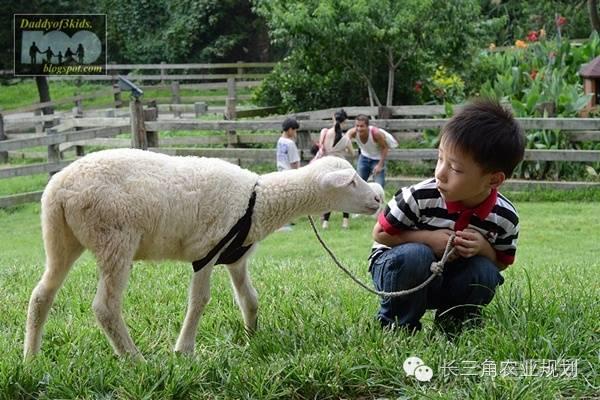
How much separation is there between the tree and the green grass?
11.5m

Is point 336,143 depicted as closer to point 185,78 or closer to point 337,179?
point 337,179

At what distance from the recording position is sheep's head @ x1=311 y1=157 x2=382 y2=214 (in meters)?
4.74

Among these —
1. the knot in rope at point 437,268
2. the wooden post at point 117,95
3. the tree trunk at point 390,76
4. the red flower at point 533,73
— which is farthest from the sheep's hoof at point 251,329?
the wooden post at point 117,95

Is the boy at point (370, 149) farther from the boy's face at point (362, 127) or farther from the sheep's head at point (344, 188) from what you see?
the sheep's head at point (344, 188)

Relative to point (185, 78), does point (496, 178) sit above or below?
below

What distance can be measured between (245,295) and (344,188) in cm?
79

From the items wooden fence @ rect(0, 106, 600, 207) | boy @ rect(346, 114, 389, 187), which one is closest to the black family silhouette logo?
wooden fence @ rect(0, 106, 600, 207)

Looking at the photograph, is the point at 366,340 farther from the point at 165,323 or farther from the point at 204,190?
the point at 165,323

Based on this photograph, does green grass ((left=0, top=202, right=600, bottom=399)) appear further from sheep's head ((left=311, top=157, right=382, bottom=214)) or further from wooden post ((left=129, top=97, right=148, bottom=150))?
wooden post ((left=129, top=97, right=148, bottom=150))

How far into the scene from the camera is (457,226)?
159 inches

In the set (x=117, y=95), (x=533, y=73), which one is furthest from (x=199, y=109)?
(x=533, y=73)

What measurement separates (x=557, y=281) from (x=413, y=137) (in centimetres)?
1136

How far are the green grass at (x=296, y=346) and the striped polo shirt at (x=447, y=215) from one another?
37 centimetres

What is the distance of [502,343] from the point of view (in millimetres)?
3742
